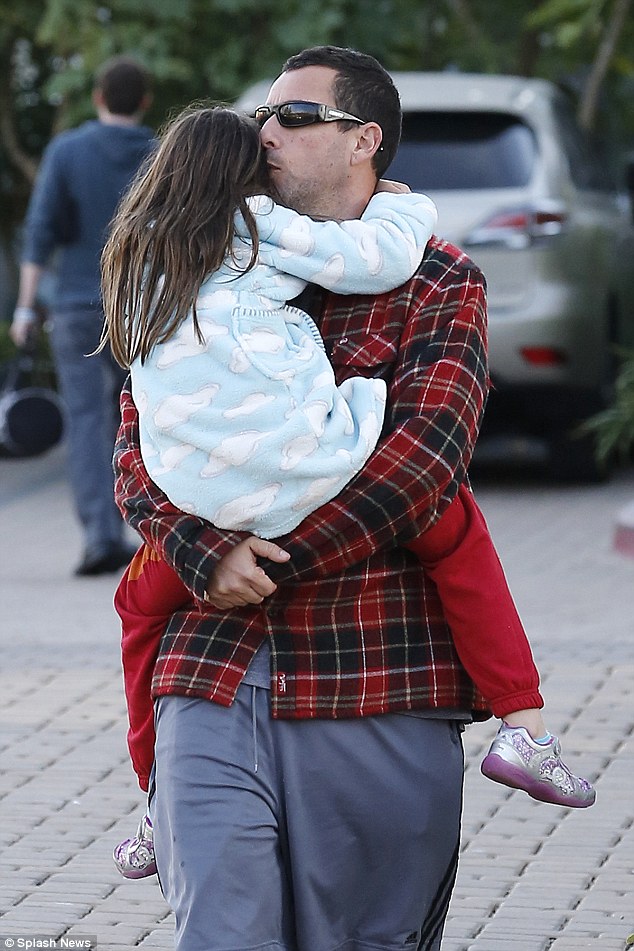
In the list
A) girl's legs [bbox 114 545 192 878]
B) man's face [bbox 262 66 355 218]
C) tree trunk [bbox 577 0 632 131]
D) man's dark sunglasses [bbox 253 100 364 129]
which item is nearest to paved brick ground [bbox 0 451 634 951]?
girl's legs [bbox 114 545 192 878]

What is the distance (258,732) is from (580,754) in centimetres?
253

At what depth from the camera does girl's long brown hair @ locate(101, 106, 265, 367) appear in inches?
97.6

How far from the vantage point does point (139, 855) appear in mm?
2879

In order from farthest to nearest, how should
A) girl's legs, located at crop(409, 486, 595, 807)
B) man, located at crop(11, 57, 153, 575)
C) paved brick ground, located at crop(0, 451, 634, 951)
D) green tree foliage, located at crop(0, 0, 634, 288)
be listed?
green tree foliage, located at crop(0, 0, 634, 288)
man, located at crop(11, 57, 153, 575)
paved brick ground, located at crop(0, 451, 634, 951)
girl's legs, located at crop(409, 486, 595, 807)

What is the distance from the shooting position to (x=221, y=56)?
36.0 feet

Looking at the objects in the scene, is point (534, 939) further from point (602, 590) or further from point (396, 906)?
point (602, 590)

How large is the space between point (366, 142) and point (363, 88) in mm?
84

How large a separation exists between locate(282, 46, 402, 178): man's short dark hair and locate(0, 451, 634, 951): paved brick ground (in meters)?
1.81

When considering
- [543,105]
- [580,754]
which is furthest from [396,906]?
[543,105]

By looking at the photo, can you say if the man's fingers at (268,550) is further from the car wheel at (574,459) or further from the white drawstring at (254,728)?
the car wheel at (574,459)

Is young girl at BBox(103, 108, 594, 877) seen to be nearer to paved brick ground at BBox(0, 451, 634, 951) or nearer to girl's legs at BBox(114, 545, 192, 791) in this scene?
girl's legs at BBox(114, 545, 192, 791)

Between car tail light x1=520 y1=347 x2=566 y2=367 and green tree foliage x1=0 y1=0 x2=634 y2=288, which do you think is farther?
green tree foliage x1=0 y1=0 x2=634 y2=288

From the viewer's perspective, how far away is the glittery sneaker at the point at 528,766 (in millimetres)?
2574

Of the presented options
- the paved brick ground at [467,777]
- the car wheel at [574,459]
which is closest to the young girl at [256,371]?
the paved brick ground at [467,777]
